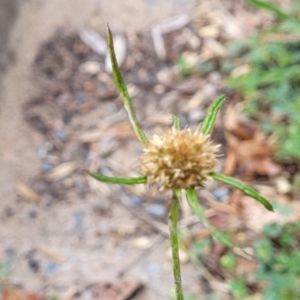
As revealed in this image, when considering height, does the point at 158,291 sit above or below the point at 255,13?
below

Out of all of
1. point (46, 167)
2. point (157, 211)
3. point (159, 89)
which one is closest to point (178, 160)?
point (157, 211)

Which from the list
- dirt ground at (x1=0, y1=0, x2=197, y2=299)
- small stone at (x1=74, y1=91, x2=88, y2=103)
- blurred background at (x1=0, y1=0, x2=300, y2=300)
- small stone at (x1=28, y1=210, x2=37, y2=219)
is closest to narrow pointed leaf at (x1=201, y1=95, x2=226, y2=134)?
blurred background at (x1=0, y1=0, x2=300, y2=300)

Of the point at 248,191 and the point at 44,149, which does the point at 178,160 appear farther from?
the point at 44,149

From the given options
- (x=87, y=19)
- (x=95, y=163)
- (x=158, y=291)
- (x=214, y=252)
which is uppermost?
(x=87, y=19)

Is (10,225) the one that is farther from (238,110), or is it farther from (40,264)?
(238,110)

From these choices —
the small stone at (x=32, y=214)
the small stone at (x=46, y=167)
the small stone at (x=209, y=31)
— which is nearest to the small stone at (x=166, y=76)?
the small stone at (x=209, y=31)

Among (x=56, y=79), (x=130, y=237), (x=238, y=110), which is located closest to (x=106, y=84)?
(x=56, y=79)

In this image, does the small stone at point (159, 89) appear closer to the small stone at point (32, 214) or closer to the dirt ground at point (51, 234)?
the dirt ground at point (51, 234)
